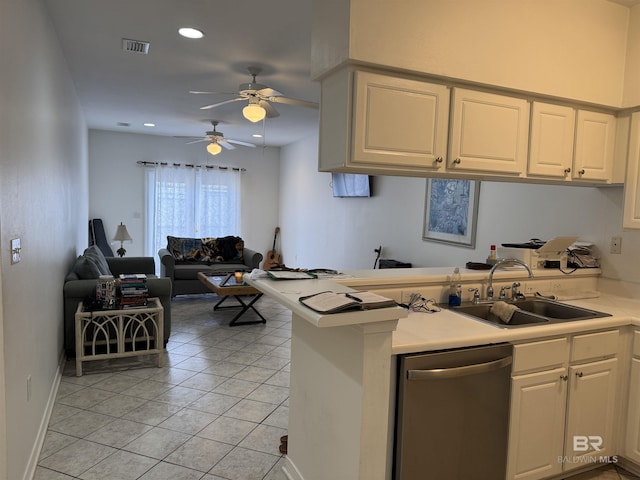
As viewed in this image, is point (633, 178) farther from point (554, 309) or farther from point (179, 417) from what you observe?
point (179, 417)

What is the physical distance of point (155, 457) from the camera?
2379mm

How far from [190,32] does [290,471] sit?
305cm

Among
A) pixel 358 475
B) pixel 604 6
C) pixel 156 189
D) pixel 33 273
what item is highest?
pixel 604 6

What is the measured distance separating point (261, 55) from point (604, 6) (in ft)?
8.16

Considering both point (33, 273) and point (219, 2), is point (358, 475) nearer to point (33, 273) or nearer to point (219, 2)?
point (33, 273)

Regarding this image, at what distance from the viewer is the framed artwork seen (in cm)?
407

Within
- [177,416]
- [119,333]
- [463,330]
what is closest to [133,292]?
[119,333]

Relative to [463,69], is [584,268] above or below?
below

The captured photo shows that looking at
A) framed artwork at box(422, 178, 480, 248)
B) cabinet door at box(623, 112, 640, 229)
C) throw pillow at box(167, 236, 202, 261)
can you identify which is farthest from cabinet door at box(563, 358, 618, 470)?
throw pillow at box(167, 236, 202, 261)

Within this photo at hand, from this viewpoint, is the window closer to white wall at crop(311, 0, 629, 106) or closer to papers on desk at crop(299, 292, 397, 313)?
white wall at crop(311, 0, 629, 106)

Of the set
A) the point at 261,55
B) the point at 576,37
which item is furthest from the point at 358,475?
the point at 261,55

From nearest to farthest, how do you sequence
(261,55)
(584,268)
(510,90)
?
(510,90) → (584,268) → (261,55)

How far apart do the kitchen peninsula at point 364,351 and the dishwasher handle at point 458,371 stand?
84 millimetres

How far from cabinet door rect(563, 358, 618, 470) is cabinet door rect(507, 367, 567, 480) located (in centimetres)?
7
